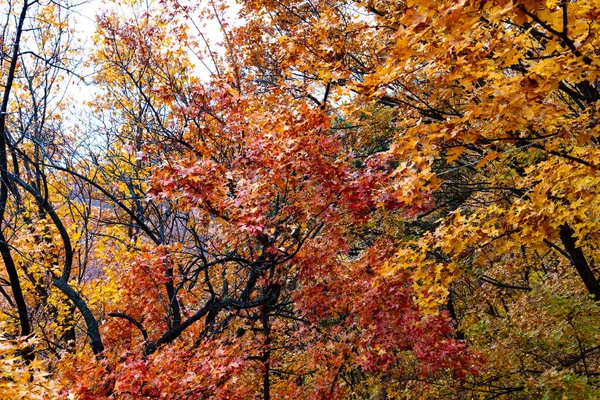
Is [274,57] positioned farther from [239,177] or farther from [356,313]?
[356,313]

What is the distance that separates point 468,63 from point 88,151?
634 centimetres

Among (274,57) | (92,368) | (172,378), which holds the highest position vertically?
(274,57)

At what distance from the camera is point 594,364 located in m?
8.56

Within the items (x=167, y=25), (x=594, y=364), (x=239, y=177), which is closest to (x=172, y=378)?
(x=239, y=177)

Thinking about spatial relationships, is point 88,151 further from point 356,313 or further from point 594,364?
point 594,364

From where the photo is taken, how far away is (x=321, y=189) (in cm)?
533

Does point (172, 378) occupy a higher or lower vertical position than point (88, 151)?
lower

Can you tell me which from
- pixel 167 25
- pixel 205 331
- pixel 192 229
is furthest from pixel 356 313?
pixel 167 25

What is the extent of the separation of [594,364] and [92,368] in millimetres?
8801

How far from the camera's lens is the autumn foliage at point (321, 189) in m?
3.44

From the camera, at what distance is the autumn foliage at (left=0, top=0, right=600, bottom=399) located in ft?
11.3

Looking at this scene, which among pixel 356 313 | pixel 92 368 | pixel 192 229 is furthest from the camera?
pixel 356 313

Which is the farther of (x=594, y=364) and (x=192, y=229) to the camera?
(x=594, y=364)

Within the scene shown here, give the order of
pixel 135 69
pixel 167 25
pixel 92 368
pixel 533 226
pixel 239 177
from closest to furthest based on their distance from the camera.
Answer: pixel 533 226 → pixel 92 368 → pixel 239 177 → pixel 167 25 → pixel 135 69
